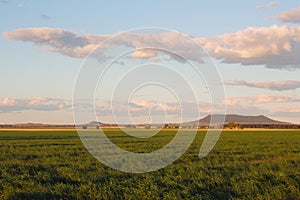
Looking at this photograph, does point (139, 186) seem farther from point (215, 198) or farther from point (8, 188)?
point (8, 188)

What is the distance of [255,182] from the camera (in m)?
15.9

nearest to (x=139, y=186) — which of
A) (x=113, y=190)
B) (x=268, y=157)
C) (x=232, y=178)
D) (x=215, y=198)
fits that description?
(x=113, y=190)

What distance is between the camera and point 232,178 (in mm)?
16703

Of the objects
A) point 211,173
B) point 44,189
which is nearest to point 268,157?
point 211,173

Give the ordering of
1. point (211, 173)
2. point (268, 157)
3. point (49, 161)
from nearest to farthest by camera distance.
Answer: point (211, 173) < point (49, 161) < point (268, 157)

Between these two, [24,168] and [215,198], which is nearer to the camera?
[215,198]

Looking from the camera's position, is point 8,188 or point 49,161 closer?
point 8,188

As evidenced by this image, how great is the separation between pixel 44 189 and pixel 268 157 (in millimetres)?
18997

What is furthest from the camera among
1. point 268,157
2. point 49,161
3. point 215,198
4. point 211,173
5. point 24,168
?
point 268,157

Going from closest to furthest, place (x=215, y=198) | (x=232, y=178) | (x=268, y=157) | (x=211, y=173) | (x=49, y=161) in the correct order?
(x=215, y=198), (x=232, y=178), (x=211, y=173), (x=49, y=161), (x=268, y=157)

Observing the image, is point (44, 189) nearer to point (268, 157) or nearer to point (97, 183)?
point (97, 183)

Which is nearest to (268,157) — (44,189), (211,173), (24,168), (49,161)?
(211,173)

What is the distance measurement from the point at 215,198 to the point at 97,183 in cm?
406

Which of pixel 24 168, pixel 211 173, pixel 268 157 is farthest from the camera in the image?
pixel 268 157
